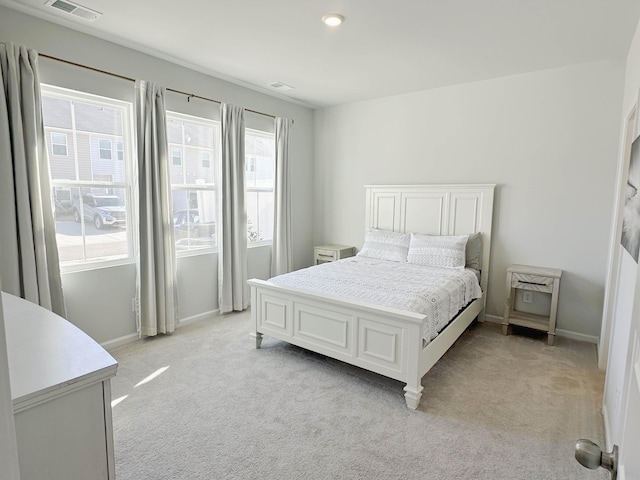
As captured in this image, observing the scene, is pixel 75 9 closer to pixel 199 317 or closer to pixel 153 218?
pixel 153 218

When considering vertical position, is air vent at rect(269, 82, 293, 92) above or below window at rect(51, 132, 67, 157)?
above

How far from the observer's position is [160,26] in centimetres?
276

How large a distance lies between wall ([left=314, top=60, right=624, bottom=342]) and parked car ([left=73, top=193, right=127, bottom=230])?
10.0 feet

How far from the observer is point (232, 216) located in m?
4.05

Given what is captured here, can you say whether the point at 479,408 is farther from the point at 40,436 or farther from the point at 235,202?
the point at 235,202

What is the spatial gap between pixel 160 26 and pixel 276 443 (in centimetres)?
302

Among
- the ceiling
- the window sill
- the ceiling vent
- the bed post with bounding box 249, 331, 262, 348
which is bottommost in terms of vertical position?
the bed post with bounding box 249, 331, 262, 348

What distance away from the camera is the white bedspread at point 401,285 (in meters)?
2.66

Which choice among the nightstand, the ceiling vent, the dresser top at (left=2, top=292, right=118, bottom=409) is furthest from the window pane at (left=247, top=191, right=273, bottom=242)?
the dresser top at (left=2, top=292, right=118, bottom=409)

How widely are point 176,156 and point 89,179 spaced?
0.86 meters

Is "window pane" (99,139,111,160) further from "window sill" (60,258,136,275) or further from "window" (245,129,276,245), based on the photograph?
"window" (245,129,276,245)

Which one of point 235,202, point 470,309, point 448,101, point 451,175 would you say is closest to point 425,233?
point 451,175

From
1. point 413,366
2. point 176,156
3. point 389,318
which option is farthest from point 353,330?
point 176,156

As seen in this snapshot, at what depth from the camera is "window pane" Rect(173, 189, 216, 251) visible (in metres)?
3.75
